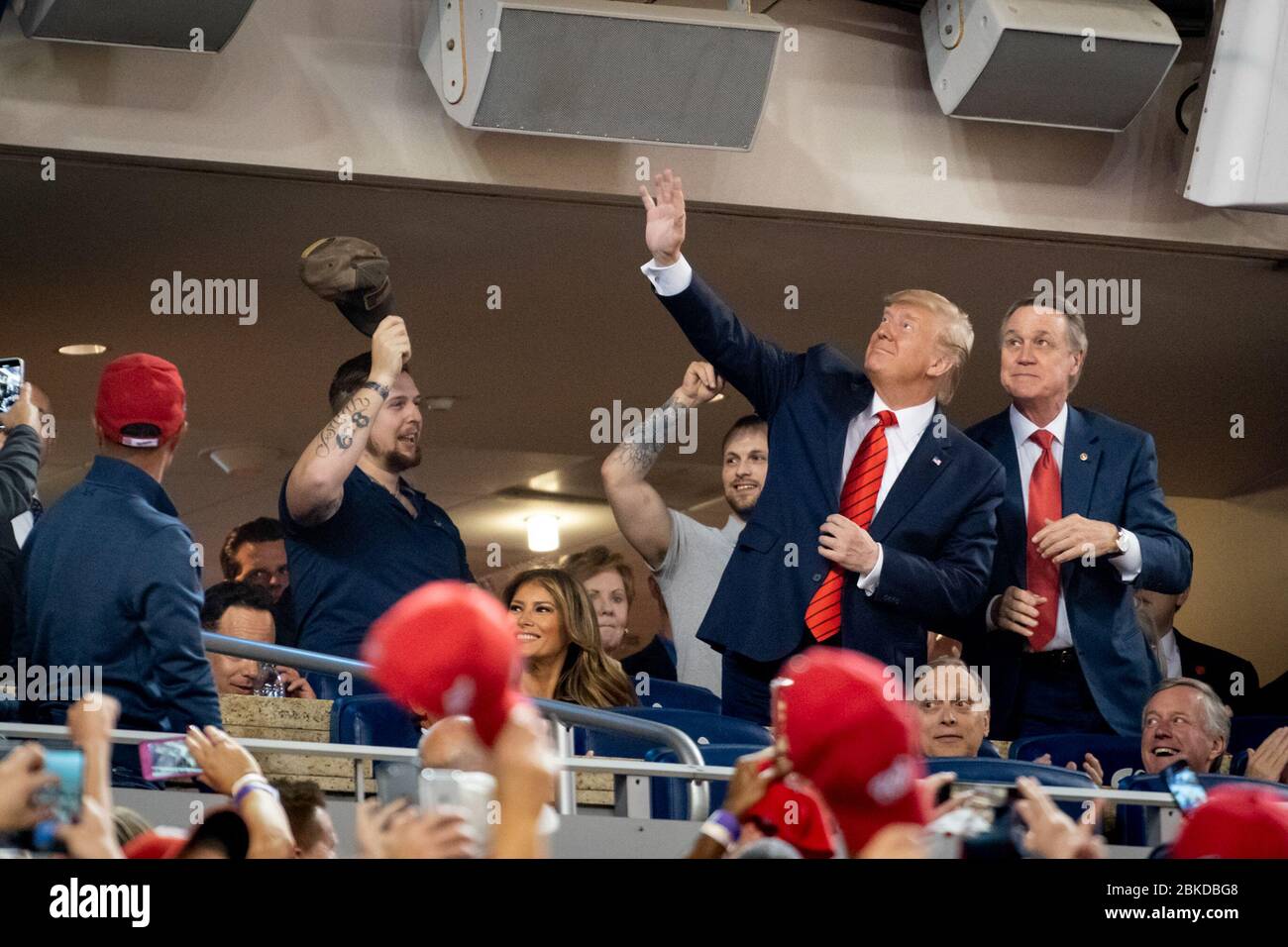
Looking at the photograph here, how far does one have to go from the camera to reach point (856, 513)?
444 cm

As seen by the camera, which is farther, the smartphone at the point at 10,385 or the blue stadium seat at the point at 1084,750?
the blue stadium seat at the point at 1084,750

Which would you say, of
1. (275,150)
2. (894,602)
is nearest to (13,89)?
(275,150)

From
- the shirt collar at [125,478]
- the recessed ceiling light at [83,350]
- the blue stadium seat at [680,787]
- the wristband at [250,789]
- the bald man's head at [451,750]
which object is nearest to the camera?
the bald man's head at [451,750]

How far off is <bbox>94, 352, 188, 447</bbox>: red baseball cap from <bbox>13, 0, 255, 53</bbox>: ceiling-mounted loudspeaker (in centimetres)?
164

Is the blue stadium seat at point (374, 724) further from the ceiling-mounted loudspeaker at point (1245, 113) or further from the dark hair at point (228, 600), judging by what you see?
the ceiling-mounted loudspeaker at point (1245, 113)

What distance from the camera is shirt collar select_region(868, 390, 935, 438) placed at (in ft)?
14.6

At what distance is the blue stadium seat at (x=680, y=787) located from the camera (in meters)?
3.51

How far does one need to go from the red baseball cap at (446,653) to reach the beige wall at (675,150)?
3.63 metres

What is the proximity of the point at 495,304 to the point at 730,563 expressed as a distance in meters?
2.26

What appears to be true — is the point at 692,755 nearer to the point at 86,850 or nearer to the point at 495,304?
the point at 86,850

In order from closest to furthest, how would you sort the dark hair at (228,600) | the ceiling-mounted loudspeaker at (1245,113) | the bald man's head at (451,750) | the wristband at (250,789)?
the bald man's head at (451,750) < the wristband at (250,789) < the dark hair at (228,600) < the ceiling-mounted loudspeaker at (1245,113)

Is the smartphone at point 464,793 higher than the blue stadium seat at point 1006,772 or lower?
higher

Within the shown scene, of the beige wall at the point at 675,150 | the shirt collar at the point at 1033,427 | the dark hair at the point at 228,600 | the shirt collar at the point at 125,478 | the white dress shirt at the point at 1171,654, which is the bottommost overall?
the white dress shirt at the point at 1171,654

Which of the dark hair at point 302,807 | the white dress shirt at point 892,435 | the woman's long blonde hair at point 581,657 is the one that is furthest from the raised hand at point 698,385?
the dark hair at point 302,807
